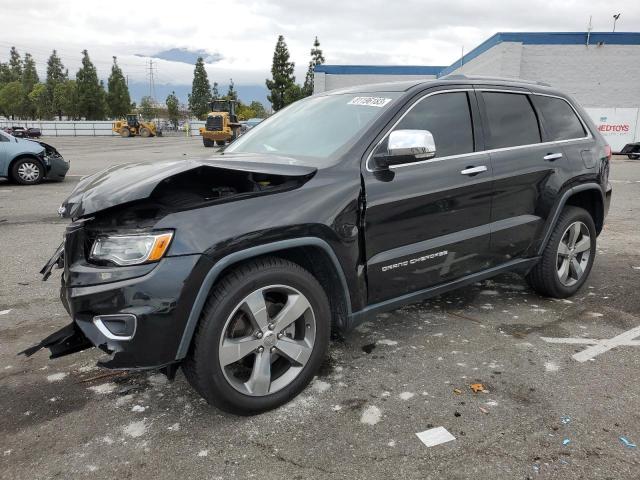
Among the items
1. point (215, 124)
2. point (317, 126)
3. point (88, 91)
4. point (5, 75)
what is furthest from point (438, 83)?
point (5, 75)

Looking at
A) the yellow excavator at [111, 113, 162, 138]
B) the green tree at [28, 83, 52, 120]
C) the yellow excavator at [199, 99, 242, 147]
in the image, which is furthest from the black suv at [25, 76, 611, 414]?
the green tree at [28, 83, 52, 120]

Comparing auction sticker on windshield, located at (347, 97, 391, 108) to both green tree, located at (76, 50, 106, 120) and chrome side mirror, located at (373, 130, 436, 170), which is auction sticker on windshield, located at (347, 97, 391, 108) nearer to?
chrome side mirror, located at (373, 130, 436, 170)

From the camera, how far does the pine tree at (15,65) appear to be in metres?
102

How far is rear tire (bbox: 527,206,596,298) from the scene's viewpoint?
4191 millimetres

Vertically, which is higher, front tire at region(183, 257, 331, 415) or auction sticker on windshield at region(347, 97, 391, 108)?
auction sticker on windshield at region(347, 97, 391, 108)

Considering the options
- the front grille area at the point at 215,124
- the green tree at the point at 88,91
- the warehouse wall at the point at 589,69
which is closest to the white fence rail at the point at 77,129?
the green tree at the point at 88,91

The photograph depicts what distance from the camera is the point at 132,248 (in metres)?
2.39

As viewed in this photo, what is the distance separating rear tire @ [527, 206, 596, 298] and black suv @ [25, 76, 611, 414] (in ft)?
0.12

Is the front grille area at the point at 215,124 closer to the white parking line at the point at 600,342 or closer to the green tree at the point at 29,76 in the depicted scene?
the white parking line at the point at 600,342

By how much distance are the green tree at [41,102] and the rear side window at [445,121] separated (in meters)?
96.5

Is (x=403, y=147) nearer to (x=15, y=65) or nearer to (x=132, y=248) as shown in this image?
(x=132, y=248)

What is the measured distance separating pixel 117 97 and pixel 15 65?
4180 cm

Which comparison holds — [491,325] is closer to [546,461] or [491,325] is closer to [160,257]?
[546,461]

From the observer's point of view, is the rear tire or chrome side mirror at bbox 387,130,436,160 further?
the rear tire
